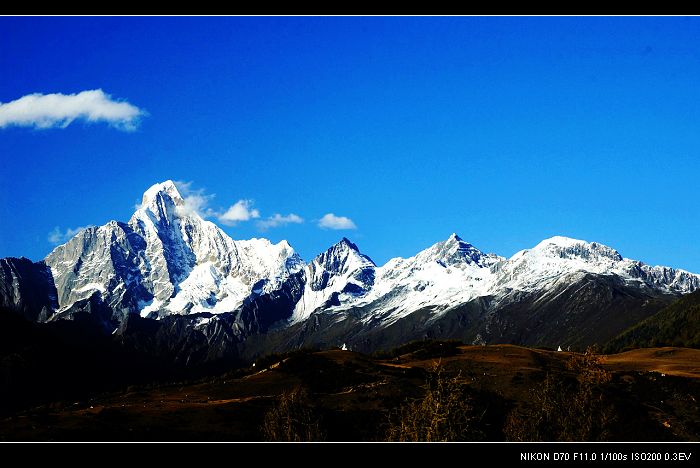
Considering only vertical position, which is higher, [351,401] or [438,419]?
[438,419]

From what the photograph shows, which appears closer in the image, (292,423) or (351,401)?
(292,423)

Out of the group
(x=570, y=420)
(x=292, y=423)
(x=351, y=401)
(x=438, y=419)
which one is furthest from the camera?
(x=351, y=401)

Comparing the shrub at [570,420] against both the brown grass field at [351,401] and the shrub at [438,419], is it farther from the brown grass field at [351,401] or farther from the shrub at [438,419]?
the shrub at [438,419]

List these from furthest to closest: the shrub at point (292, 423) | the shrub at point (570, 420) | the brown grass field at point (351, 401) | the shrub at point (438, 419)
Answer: the brown grass field at point (351, 401), the shrub at point (292, 423), the shrub at point (570, 420), the shrub at point (438, 419)

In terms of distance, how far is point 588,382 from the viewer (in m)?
75.4

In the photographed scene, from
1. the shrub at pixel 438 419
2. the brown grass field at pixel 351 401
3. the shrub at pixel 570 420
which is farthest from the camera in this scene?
the brown grass field at pixel 351 401

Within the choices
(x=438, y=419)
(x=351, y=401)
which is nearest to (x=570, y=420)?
(x=438, y=419)

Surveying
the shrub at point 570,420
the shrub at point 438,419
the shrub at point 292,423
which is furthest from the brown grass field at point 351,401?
the shrub at point 438,419

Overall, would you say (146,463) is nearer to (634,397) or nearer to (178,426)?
(178,426)

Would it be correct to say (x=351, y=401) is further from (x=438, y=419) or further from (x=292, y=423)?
(x=438, y=419)

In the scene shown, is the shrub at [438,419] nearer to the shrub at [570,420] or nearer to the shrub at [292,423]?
the shrub at [570,420]

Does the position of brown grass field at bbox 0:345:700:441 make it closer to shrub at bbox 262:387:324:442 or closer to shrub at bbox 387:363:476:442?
shrub at bbox 262:387:324:442

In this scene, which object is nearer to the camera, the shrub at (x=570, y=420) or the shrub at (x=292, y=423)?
the shrub at (x=570, y=420)

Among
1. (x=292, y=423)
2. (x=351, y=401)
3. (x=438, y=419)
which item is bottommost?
(x=292, y=423)
